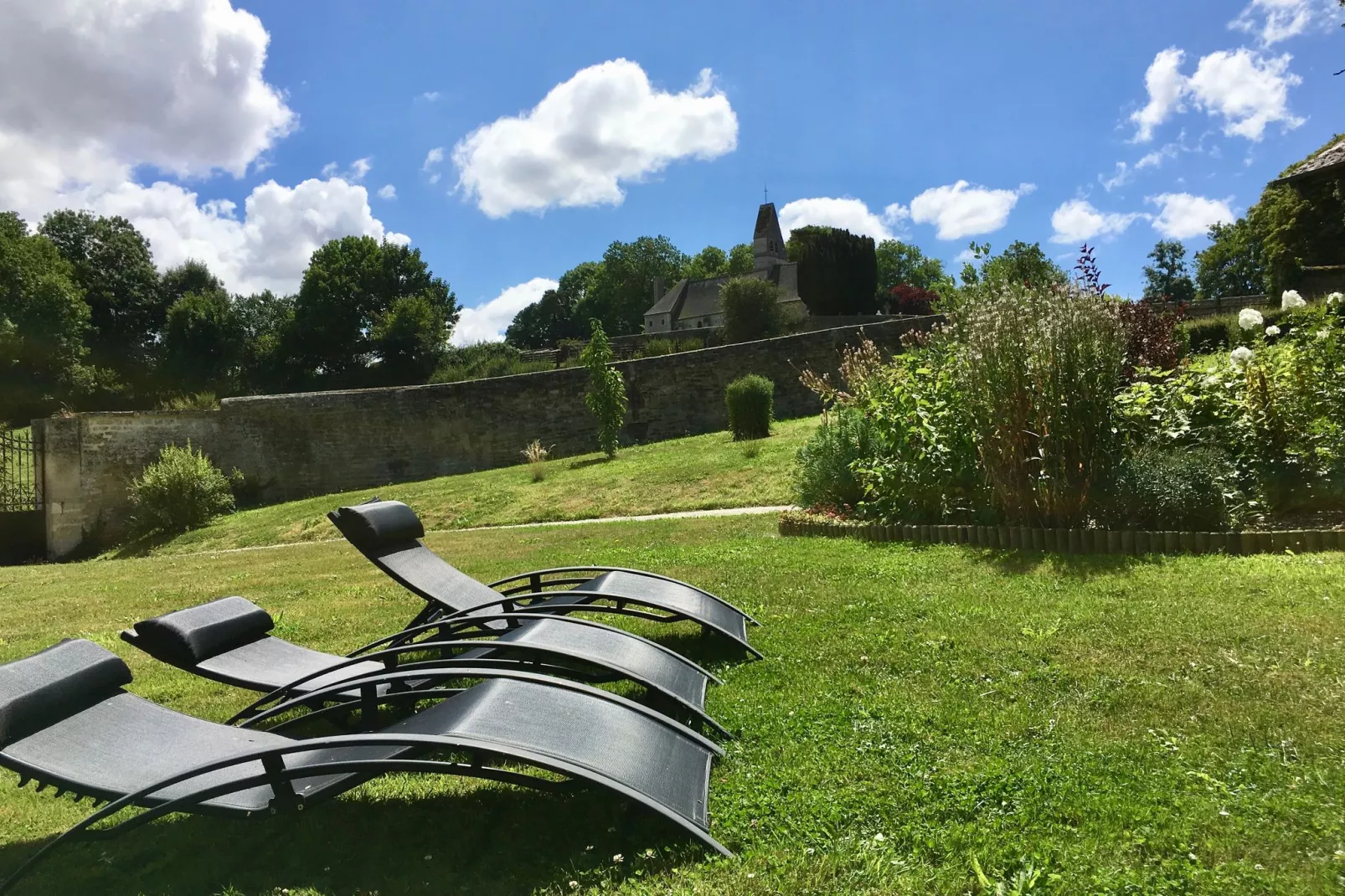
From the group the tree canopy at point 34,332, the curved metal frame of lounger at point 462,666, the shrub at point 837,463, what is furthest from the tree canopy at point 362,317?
the curved metal frame of lounger at point 462,666

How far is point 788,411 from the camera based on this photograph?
18.7m

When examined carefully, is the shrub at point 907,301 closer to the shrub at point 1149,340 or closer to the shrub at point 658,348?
the shrub at point 658,348

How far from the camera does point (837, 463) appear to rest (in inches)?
329

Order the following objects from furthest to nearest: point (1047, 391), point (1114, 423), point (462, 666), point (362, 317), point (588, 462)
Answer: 1. point (362, 317)
2. point (588, 462)
3. point (1114, 423)
4. point (1047, 391)
5. point (462, 666)

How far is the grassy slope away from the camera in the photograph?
39.7 ft

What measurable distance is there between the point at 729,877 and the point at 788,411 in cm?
1689

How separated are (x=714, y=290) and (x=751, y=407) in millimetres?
42805

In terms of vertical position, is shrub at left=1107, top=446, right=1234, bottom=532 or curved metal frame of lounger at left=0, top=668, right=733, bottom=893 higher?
shrub at left=1107, top=446, right=1234, bottom=532

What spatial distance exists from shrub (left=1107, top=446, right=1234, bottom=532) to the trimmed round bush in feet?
31.6

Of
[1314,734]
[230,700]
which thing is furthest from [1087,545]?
[230,700]

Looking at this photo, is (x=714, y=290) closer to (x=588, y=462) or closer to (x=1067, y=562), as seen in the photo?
(x=588, y=462)

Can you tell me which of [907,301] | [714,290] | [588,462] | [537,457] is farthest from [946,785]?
[907,301]

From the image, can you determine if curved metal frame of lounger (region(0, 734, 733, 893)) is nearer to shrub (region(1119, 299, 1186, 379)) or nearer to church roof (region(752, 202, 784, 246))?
shrub (region(1119, 299, 1186, 379))

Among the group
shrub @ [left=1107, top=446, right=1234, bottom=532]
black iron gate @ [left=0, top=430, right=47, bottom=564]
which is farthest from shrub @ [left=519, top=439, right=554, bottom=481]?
shrub @ [left=1107, top=446, right=1234, bottom=532]
